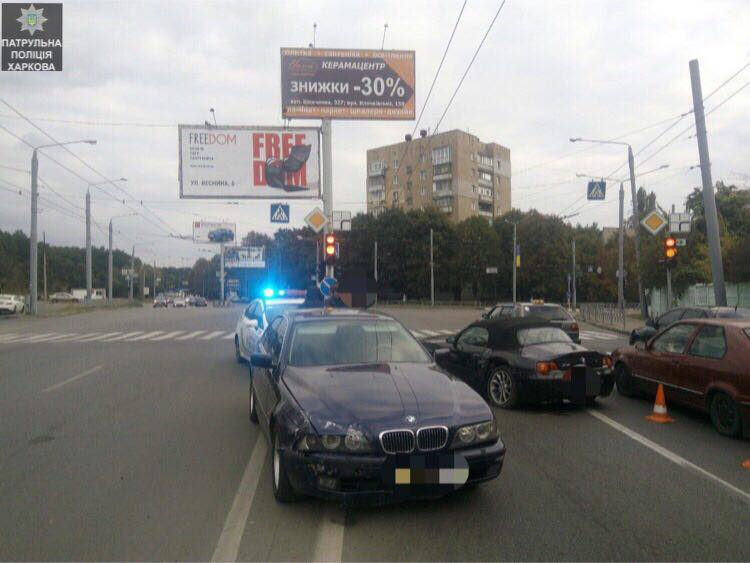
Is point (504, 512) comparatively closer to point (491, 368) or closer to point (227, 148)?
point (491, 368)

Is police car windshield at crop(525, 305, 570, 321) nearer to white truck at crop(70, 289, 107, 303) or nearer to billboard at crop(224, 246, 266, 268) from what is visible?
billboard at crop(224, 246, 266, 268)

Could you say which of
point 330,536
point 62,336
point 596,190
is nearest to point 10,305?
point 62,336

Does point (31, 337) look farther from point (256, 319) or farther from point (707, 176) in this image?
point (707, 176)

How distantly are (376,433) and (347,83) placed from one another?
20.4 m

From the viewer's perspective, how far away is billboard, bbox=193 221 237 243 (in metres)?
73.2

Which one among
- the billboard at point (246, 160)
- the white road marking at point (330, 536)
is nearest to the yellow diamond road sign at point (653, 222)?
the billboard at point (246, 160)

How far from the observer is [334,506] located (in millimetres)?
4902

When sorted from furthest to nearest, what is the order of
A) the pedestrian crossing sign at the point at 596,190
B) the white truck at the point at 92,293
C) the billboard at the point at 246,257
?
1. the white truck at the point at 92,293
2. the billboard at the point at 246,257
3. the pedestrian crossing sign at the point at 596,190

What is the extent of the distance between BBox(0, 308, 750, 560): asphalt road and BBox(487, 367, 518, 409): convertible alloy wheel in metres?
0.21

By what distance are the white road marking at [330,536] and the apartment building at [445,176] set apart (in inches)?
2817

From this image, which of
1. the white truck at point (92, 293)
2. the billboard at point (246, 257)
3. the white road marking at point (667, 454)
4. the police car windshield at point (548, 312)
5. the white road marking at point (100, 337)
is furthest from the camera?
the white truck at point (92, 293)

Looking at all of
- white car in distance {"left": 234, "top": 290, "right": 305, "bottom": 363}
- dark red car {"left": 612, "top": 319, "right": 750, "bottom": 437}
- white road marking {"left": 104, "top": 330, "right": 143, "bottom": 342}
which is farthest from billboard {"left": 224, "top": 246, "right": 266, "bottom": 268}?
dark red car {"left": 612, "top": 319, "right": 750, "bottom": 437}

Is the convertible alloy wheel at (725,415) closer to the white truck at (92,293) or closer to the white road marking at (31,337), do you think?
the white road marking at (31,337)

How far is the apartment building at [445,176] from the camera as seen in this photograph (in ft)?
262
